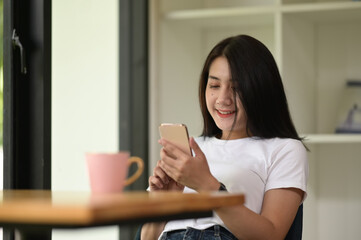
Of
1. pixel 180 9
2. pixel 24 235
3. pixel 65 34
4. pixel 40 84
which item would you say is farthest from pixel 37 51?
pixel 180 9

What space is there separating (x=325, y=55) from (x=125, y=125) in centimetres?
97

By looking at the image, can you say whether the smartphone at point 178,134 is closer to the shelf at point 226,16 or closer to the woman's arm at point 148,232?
the woman's arm at point 148,232

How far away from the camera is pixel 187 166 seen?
1291mm

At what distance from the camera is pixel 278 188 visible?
160 centimetres

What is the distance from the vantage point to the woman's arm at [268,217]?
1421mm

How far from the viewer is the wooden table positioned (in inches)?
33.1

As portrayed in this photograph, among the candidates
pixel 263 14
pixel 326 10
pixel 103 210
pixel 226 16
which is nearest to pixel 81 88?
pixel 226 16

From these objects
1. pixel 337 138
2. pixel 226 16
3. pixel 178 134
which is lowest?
pixel 337 138

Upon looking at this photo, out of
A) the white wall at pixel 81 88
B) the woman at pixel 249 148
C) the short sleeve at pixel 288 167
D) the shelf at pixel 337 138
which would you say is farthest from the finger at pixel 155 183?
the shelf at pixel 337 138

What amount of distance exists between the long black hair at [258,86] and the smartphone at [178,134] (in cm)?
34

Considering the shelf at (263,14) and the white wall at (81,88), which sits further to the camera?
the shelf at (263,14)

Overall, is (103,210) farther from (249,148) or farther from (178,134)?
(249,148)

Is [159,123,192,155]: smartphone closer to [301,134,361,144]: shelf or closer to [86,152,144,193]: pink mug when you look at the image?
[86,152,144,193]: pink mug

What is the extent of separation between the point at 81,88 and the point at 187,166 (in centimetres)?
131
